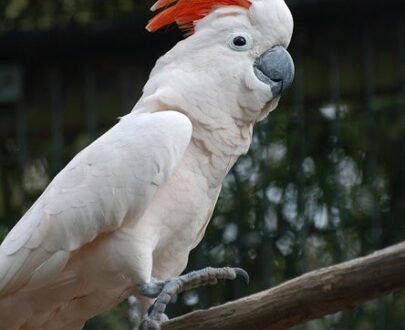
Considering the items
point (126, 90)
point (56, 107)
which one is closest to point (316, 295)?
point (126, 90)

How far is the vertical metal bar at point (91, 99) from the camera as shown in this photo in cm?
467

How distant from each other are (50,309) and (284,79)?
2.77ft

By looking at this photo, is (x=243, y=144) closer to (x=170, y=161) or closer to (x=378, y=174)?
(x=170, y=161)

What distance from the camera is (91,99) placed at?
15.4 feet

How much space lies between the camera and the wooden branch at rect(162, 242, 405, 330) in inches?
99.1

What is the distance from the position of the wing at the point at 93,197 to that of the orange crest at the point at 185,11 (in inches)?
14.4

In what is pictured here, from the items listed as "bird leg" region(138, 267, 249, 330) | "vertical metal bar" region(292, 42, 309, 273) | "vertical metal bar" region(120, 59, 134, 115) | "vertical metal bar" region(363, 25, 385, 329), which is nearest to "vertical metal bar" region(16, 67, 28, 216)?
"vertical metal bar" region(120, 59, 134, 115)

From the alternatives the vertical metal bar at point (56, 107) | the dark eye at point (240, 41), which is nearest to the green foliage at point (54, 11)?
the vertical metal bar at point (56, 107)

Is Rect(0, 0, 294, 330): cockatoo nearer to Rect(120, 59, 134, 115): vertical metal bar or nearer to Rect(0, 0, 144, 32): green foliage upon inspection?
Rect(120, 59, 134, 115): vertical metal bar

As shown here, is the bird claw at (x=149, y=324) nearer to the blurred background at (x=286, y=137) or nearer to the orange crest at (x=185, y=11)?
the orange crest at (x=185, y=11)

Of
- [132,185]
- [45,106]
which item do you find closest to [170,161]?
[132,185]

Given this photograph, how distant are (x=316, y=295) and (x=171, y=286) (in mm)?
A: 514

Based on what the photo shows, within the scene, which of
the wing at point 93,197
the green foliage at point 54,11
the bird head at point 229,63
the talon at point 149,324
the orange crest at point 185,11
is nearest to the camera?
the talon at point 149,324

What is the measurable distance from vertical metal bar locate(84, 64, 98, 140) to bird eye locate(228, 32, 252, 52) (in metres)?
1.41
